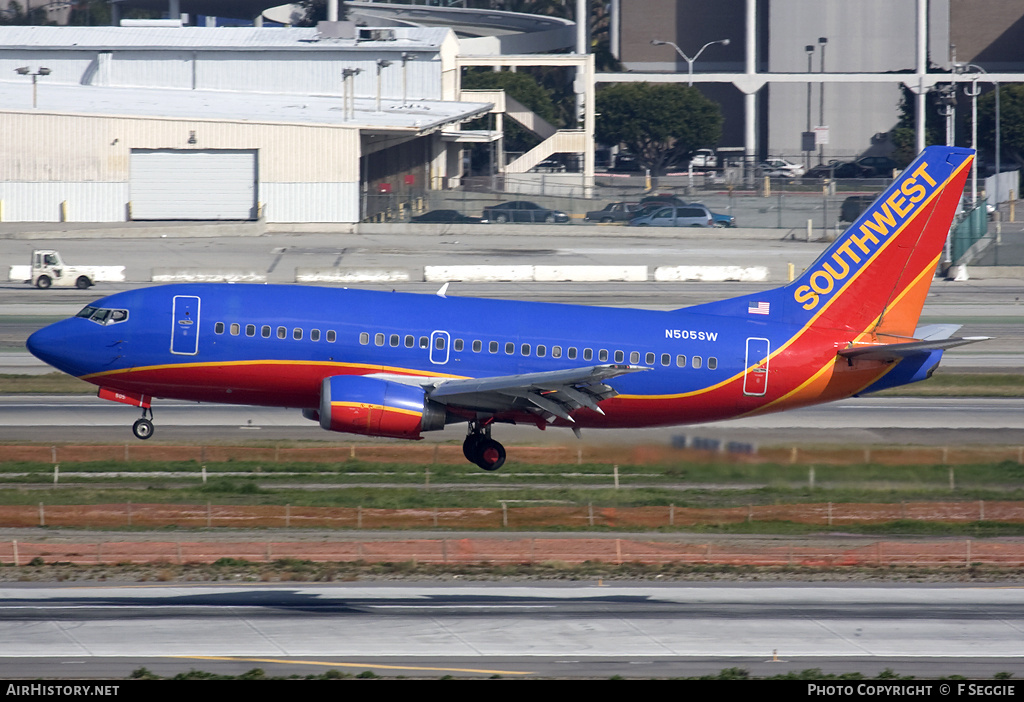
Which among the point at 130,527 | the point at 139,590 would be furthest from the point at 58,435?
the point at 139,590

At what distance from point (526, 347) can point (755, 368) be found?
658 centimetres

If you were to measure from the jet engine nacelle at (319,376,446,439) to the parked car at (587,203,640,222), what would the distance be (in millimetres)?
72587

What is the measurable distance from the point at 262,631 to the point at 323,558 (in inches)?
199

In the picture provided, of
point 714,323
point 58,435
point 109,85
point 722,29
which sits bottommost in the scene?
point 58,435

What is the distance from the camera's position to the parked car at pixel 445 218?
97375mm

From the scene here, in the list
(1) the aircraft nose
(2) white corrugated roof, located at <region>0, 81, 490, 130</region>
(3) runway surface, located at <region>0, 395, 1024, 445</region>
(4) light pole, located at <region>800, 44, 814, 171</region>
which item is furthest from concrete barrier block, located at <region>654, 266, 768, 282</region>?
(4) light pole, located at <region>800, 44, 814, 171</region>

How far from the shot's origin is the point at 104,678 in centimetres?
→ 2014

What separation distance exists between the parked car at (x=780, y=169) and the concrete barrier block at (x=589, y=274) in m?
54.1

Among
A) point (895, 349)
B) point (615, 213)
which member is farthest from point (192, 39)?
point (895, 349)

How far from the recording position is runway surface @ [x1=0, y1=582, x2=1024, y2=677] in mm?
21562

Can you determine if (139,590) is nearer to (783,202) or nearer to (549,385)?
(549,385)

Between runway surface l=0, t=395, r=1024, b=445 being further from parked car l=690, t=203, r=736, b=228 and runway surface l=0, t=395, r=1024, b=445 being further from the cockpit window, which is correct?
parked car l=690, t=203, r=736, b=228

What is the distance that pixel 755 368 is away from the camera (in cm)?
3297

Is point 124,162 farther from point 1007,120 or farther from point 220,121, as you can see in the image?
point 1007,120
